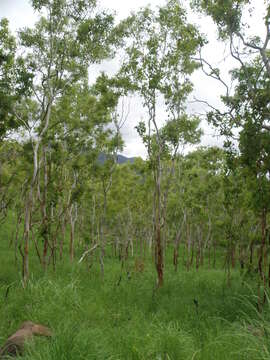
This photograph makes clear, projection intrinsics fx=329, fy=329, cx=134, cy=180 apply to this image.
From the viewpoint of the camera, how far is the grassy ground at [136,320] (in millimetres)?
4922

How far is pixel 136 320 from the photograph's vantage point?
8.82 m

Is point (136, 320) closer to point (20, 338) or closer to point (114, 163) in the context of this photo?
point (20, 338)

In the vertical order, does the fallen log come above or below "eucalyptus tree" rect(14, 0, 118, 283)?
below

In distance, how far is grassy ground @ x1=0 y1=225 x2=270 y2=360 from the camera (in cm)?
492

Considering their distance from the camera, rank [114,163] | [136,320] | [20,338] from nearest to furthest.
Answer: [20,338] < [136,320] < [114,163]

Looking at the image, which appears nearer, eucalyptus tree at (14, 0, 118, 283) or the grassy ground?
the grassy ground

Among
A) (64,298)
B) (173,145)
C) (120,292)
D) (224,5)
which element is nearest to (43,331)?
(64,298)

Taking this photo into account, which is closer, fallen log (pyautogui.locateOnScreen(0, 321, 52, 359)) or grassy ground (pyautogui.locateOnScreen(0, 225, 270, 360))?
grassy ground (pyautogui.locateOnScreen(0, 225, 270, 360))

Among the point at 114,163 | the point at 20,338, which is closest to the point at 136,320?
the point at 20,338

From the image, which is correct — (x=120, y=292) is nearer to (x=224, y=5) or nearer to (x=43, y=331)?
(x=43, y=331)

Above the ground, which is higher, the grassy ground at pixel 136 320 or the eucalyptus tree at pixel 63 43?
the eucalyptus tree at pixel 63 43

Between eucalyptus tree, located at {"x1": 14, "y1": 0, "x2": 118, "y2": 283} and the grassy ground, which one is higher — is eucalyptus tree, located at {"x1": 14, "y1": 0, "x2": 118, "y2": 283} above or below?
above

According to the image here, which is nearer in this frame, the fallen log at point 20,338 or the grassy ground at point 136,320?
the grassy ground at point 136,320

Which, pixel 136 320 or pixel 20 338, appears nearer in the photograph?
pixel 20 338
